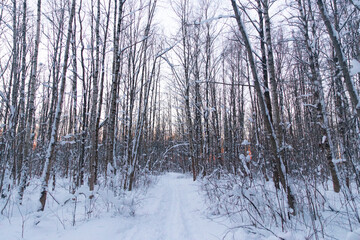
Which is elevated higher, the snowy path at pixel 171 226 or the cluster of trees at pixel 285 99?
the cluster of trees at pixel 285 99

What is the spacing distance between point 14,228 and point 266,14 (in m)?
6.28

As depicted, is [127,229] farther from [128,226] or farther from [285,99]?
[285,99]

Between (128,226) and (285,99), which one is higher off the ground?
(285,99)

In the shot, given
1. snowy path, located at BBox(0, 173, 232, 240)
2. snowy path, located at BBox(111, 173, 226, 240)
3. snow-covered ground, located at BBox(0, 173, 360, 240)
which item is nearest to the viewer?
snow-covered ground, located at BBox(0, 173, 360, 240)

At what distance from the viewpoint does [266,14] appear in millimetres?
4395

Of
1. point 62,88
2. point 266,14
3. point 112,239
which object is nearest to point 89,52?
point 62,88

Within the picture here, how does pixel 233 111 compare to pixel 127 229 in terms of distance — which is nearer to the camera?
pixel 127 229

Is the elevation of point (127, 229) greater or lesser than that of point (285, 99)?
lesser

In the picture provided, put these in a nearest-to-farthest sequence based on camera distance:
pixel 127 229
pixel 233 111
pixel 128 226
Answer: pixel 127 229, pixel 128 226, pixel 233 111

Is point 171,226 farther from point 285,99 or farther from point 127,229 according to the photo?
point 285,99

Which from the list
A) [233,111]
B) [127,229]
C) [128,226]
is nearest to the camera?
[127,229]

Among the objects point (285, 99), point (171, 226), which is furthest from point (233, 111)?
point (171, 226)

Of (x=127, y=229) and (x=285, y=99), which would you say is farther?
(x=285, y=99)

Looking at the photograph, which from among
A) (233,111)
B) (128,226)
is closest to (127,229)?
(128,226)
